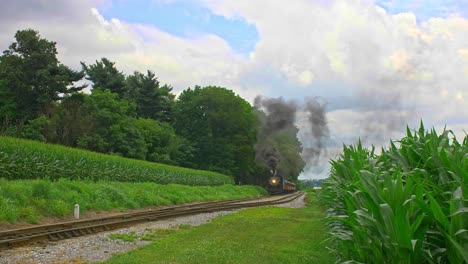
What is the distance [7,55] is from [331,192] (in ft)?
151

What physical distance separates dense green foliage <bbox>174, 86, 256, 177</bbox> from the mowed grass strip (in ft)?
194

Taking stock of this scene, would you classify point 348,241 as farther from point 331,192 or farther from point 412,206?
point 331,192

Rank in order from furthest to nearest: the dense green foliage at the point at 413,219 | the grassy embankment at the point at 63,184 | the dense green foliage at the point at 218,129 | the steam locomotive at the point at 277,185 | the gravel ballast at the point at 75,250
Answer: the dense green foliage at the point at 218,129
the steam locomotive at the point at 277,185
the grassy embankment at the point at 63,184
the gravel ballast at the point at 75,250
the dense green foliage at the point at 413,219

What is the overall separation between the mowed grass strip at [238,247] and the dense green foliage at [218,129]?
59.2 m

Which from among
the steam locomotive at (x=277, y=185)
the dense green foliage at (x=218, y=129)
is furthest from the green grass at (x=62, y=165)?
the dense green foliage at (x=218, y=129)

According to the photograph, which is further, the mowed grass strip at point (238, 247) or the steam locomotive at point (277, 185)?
the steam locomotive at point (277, 185)

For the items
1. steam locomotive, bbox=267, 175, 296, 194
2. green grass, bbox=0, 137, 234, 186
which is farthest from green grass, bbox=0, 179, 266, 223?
steam locomotive, bbox=267, 175, 296, 194

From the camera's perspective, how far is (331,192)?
32.1ft

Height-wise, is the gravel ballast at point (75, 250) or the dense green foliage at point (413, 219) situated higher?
the dense green foliage at point (413, 219)

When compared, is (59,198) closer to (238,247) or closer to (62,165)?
(62,165)

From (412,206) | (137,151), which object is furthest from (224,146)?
(412,206)

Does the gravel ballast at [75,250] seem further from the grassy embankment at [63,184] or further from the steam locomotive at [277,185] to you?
the steam locomotive at [277,185]

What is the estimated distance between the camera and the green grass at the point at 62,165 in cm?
2169

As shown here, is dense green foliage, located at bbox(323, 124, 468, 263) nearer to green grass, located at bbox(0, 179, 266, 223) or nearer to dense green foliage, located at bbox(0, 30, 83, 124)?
green grass, located at bbox(0, 179, 266, 223)
